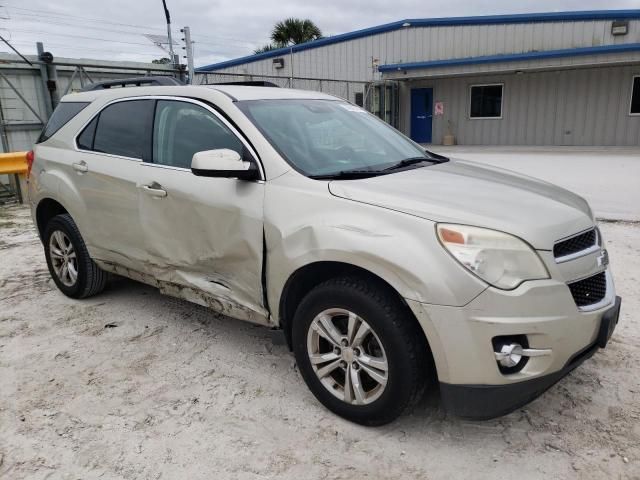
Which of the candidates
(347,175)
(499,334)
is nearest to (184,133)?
(347,175)

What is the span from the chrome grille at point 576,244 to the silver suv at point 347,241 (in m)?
0.01

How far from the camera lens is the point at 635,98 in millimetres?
17234

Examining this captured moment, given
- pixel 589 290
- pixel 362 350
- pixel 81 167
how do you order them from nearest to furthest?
pixel 589 290, pixel 362 350, pixel 81 167

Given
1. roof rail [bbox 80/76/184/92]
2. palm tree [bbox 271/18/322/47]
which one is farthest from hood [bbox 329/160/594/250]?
palm tree [bbox 271/18/322/47]

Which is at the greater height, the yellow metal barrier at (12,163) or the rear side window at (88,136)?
the rear side window at (88,136)

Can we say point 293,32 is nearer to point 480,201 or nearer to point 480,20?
point 480,20

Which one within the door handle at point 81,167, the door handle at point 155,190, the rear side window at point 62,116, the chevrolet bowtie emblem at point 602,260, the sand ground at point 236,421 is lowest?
the sand ground at point 236,421

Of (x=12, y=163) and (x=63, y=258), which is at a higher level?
(x=12, y=163)

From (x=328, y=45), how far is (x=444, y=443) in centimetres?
2210

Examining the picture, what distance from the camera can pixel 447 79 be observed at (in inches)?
796

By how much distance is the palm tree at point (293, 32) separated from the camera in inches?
1240

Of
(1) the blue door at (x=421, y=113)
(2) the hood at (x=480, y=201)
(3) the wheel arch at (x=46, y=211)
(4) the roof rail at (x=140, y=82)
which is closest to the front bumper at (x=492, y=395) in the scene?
(2) the hood at (x=480, y=201)

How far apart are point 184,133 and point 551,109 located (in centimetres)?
1785

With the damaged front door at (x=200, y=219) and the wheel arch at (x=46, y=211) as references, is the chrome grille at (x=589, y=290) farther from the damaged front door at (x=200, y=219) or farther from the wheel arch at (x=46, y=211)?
the wheel arch at (x=46, y=211)
